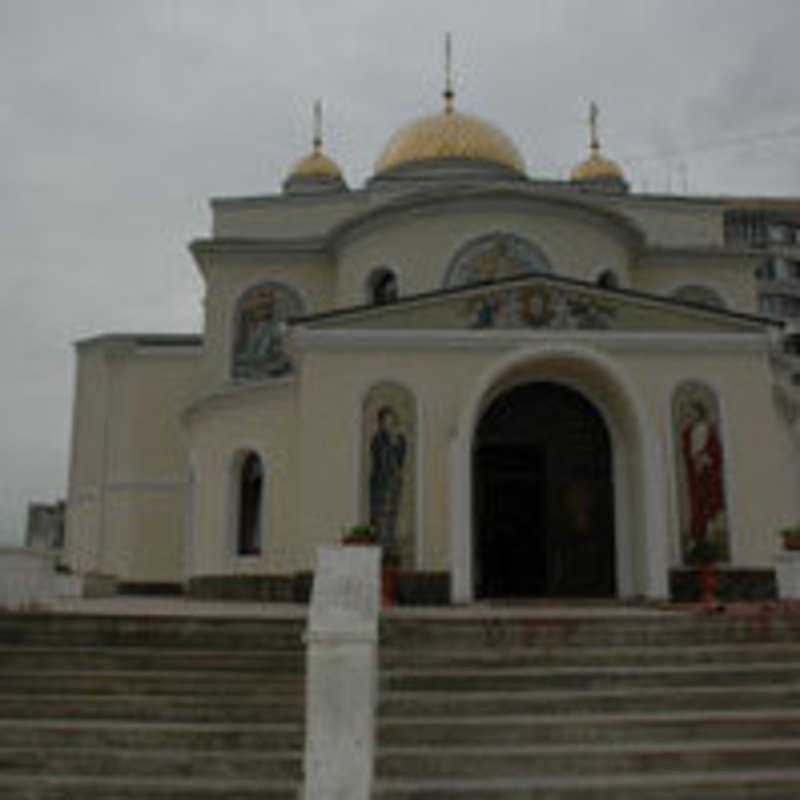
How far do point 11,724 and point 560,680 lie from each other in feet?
14.4

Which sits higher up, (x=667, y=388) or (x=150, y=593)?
(x=667, y=388)

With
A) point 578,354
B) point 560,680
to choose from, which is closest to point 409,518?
point 578,354

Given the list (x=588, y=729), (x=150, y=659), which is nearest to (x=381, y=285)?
(x=150, y=659)

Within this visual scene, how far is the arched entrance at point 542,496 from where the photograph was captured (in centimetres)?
1573

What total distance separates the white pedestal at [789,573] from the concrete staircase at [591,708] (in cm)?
342

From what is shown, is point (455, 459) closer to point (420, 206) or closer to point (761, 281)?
point (420, 206)

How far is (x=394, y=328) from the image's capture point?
50.1ft

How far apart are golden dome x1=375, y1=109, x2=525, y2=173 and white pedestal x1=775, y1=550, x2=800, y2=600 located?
13227 mm

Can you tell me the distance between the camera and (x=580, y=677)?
26.7 ft

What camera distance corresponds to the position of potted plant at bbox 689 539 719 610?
13922 mm

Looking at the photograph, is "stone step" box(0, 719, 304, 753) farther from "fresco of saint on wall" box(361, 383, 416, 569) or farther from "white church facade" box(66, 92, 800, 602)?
"fresco of saint on wall" box(361, 383, 416, 569)

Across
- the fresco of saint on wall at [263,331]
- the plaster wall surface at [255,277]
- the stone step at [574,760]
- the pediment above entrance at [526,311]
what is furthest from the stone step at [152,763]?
the plaster wall surface at [255,277]

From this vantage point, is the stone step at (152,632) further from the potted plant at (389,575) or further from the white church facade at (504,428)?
the white church facade at (504,428)

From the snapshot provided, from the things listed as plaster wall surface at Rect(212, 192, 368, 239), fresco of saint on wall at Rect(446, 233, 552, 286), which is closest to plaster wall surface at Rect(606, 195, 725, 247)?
fresco of saint on wall at Rect(446, 233, 552, 286)
